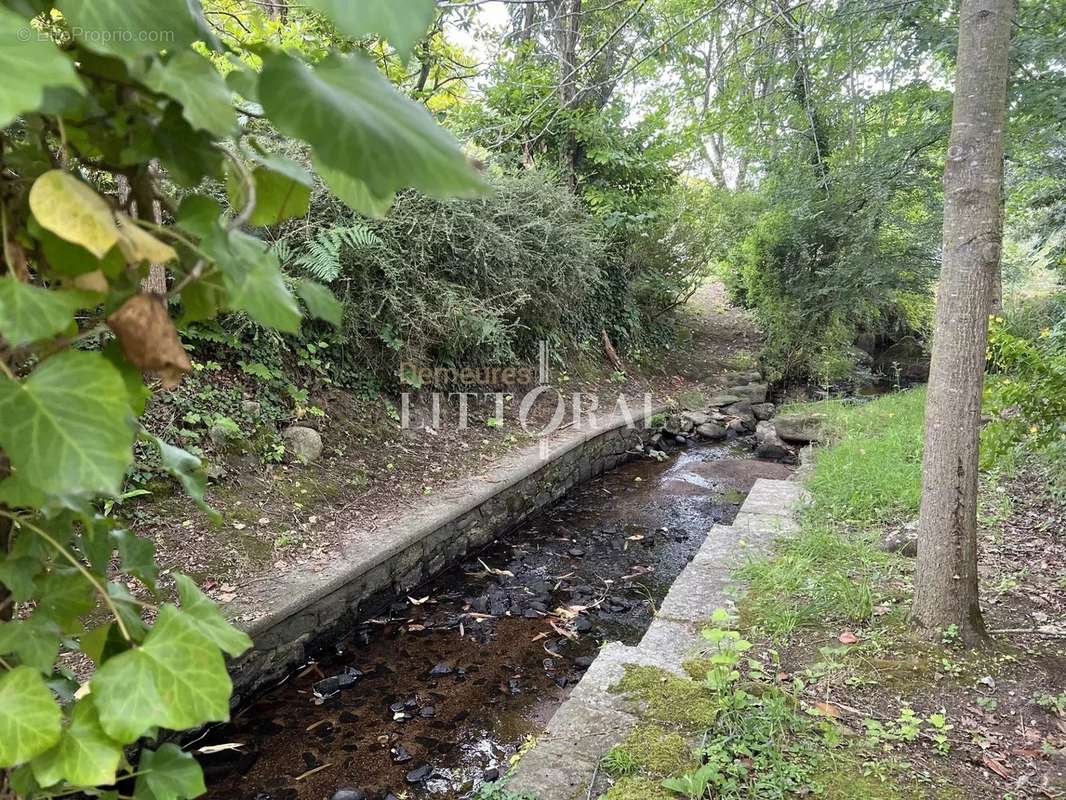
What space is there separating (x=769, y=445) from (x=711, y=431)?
0.80m

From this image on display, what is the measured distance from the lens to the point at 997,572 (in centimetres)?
314

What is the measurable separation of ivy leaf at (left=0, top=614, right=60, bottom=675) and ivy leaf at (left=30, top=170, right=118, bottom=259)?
351 mm

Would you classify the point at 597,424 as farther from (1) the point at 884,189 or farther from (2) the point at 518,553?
(1) the point at 884,189

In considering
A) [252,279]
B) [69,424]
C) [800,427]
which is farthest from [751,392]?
[69,424]

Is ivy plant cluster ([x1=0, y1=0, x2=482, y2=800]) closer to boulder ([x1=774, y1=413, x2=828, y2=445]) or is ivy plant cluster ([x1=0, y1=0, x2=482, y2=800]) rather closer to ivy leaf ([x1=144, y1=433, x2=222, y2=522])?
ivy leaf ([x1=144, y1=433, x2=222, y2=522])

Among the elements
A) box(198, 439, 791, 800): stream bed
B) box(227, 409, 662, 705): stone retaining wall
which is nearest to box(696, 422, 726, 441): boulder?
box(227, 409, 662, 705): stone retaining wall

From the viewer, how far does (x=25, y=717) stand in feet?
1.59

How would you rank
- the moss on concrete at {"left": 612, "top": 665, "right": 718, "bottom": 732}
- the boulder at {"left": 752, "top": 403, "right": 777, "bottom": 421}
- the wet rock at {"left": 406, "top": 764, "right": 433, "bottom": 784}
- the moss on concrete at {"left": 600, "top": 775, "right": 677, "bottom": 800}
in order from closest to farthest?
the moss on concrete at {"left": 600, "top": 775, "right": 677, "bottom": 800} < the moss on concrete at {"left": 612, "top": 665, "right": 718, "bottom": 732} < the wet rock at {"left": 406, "top": 764, "right": 433, "bottom": 784} < the boulder at {"left": 752, "top": 403, "right": 777, "bottom": 421}

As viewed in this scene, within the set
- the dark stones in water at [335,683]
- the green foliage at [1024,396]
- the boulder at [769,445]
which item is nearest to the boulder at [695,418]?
the boulder at [769,445]

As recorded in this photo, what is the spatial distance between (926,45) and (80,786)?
23.2 ft

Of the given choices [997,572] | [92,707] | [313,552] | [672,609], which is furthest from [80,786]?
[997,572]

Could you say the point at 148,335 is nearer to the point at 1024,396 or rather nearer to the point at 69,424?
the point at 69,424

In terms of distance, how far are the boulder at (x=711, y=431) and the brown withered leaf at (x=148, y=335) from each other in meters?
8.14

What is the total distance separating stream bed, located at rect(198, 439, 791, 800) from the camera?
8.41 feet
